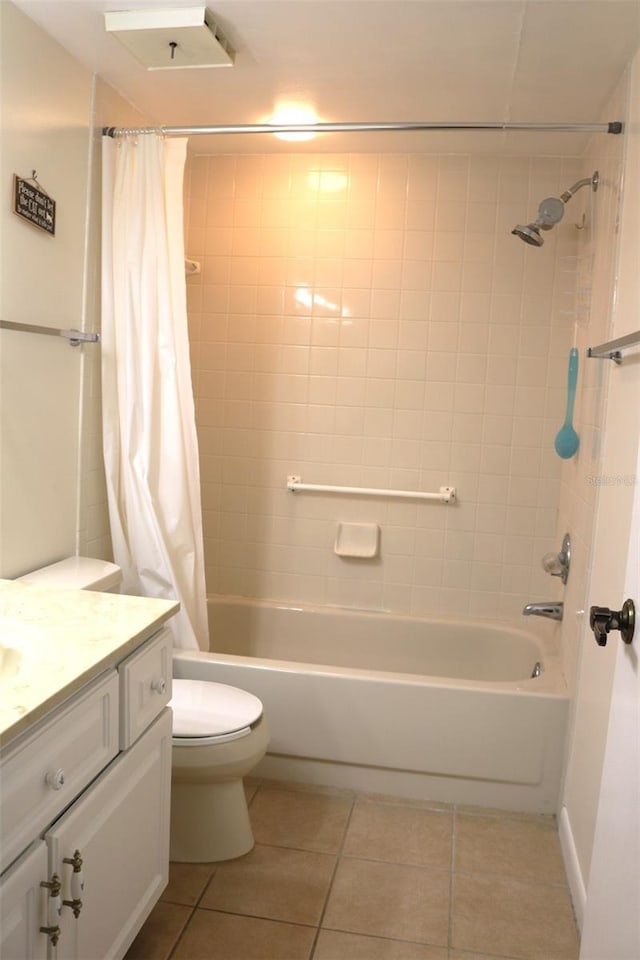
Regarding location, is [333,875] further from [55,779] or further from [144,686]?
[55,779]

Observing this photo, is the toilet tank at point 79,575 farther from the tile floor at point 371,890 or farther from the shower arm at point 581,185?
the shower arm at point 581,185

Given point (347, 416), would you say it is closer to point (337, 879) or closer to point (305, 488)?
point (305, 488)

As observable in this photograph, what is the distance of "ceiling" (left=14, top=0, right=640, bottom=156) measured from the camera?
197 centimetres

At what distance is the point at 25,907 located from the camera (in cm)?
123

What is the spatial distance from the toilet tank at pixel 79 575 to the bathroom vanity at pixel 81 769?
1.04 feet

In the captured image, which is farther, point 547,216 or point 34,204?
point 547,216

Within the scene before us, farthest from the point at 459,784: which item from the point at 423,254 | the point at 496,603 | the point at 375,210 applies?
the point at 375,210

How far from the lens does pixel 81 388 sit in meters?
2.50

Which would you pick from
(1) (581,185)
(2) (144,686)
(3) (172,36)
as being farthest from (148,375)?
(1) (581,185)

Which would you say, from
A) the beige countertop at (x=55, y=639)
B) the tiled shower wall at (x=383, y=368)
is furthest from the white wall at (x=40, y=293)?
the tiled shower wall at (x=383, y=368)

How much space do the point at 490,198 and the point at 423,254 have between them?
0.33 metres

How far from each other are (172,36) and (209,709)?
184 cm

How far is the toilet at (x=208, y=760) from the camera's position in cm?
204

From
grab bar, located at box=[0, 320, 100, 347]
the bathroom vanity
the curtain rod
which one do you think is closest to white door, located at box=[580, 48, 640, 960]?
the curtain rod
